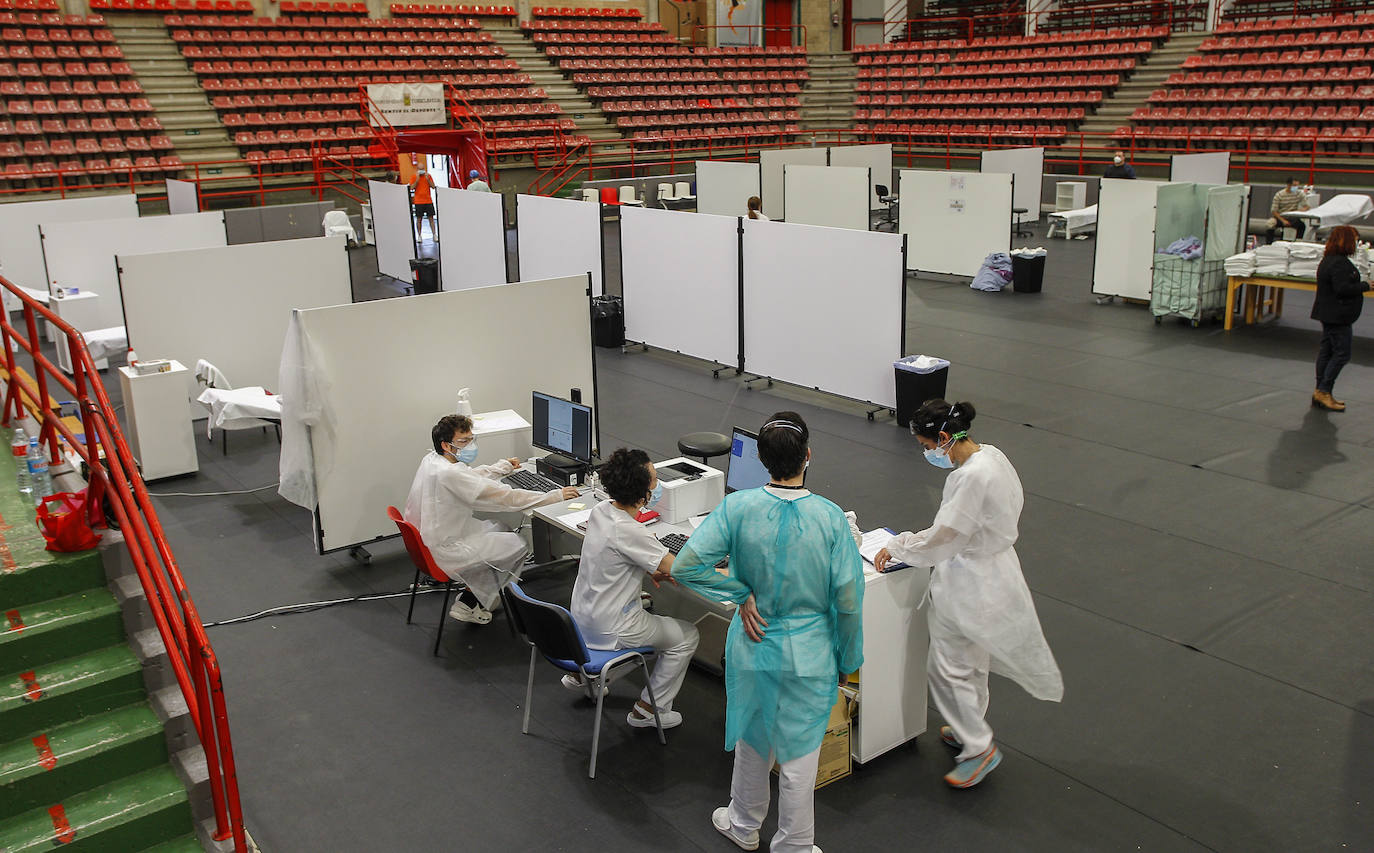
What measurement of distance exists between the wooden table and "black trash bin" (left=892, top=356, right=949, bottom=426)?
4372 millimetres

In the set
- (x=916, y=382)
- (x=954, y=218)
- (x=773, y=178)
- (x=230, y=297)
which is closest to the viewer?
(x=916, y=382)

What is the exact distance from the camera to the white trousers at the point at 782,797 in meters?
3.71

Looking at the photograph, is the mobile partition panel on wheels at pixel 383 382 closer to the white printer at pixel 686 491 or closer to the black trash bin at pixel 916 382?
the white printer at pixel 686 491

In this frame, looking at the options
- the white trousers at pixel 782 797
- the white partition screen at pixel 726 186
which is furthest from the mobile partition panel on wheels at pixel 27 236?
the white trousers at pixel 782 797

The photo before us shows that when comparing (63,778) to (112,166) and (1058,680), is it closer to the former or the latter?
(1058,680)

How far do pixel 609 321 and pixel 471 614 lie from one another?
6.24m

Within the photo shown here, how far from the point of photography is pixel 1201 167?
1672 centimetres

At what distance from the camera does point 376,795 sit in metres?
4.39

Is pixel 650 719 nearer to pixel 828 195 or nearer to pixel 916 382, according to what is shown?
pixel 916 382

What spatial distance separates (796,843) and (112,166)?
1841 cm

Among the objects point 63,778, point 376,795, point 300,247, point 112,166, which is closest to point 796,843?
point 376,795

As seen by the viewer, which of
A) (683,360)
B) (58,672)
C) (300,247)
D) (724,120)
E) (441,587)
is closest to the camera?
(58,672)

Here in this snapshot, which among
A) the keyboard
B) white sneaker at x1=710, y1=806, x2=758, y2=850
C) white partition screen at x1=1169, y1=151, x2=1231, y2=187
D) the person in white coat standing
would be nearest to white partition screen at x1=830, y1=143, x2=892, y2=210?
white partition screen at x1=1169, y1=151, x2=1231, y2=187

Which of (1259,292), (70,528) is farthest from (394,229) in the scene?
(70,528)
